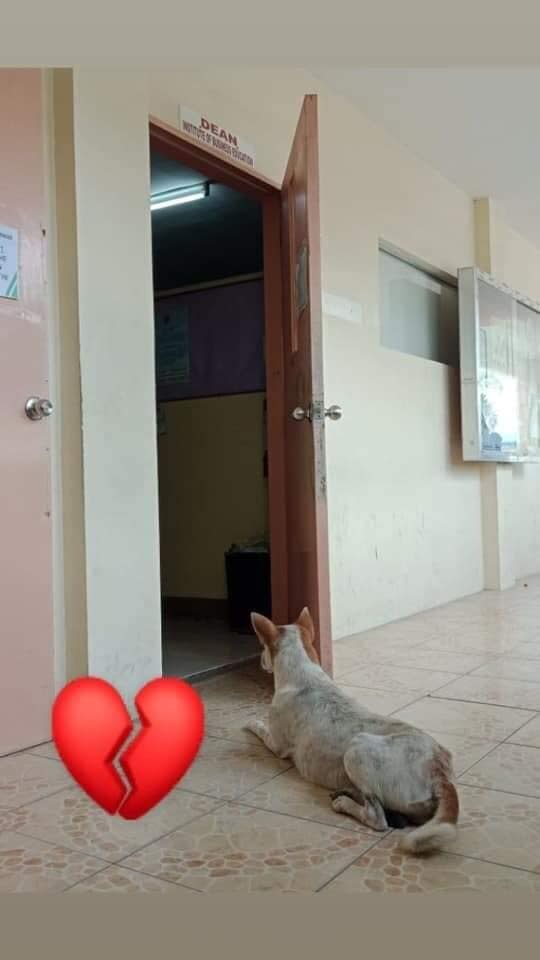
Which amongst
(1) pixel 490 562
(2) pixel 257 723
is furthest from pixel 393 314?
(2) pixel 257 723

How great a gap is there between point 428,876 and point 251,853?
0.32 meters

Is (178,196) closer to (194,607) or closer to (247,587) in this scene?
(247,587)

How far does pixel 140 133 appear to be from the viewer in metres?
2.46

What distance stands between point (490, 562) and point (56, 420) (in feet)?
12.5

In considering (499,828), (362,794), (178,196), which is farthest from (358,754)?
(178,196)

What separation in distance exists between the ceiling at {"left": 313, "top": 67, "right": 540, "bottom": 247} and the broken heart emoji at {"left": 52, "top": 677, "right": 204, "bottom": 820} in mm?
2774

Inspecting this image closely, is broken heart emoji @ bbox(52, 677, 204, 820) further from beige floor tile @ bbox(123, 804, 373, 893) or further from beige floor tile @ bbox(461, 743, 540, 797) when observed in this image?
beige floor tile @ bbox(461, 743, 540, 797)

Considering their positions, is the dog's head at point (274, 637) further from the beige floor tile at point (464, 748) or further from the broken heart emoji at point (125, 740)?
the broken heart emoji at point (125, 740)

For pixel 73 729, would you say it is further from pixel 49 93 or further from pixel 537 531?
pixel 537 531

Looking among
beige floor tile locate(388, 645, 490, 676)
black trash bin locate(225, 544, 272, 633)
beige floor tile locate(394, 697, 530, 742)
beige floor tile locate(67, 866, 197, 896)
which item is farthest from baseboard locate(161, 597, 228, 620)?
beige floor tile locate(67, 866, 197, 896)

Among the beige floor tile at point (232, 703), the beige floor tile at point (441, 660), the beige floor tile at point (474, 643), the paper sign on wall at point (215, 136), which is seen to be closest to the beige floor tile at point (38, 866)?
the beige floor tile at point (232, 703)

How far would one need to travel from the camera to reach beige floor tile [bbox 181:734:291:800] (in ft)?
5.93

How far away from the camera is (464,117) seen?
4133 mm

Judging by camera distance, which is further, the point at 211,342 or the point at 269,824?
the point at 211,342
